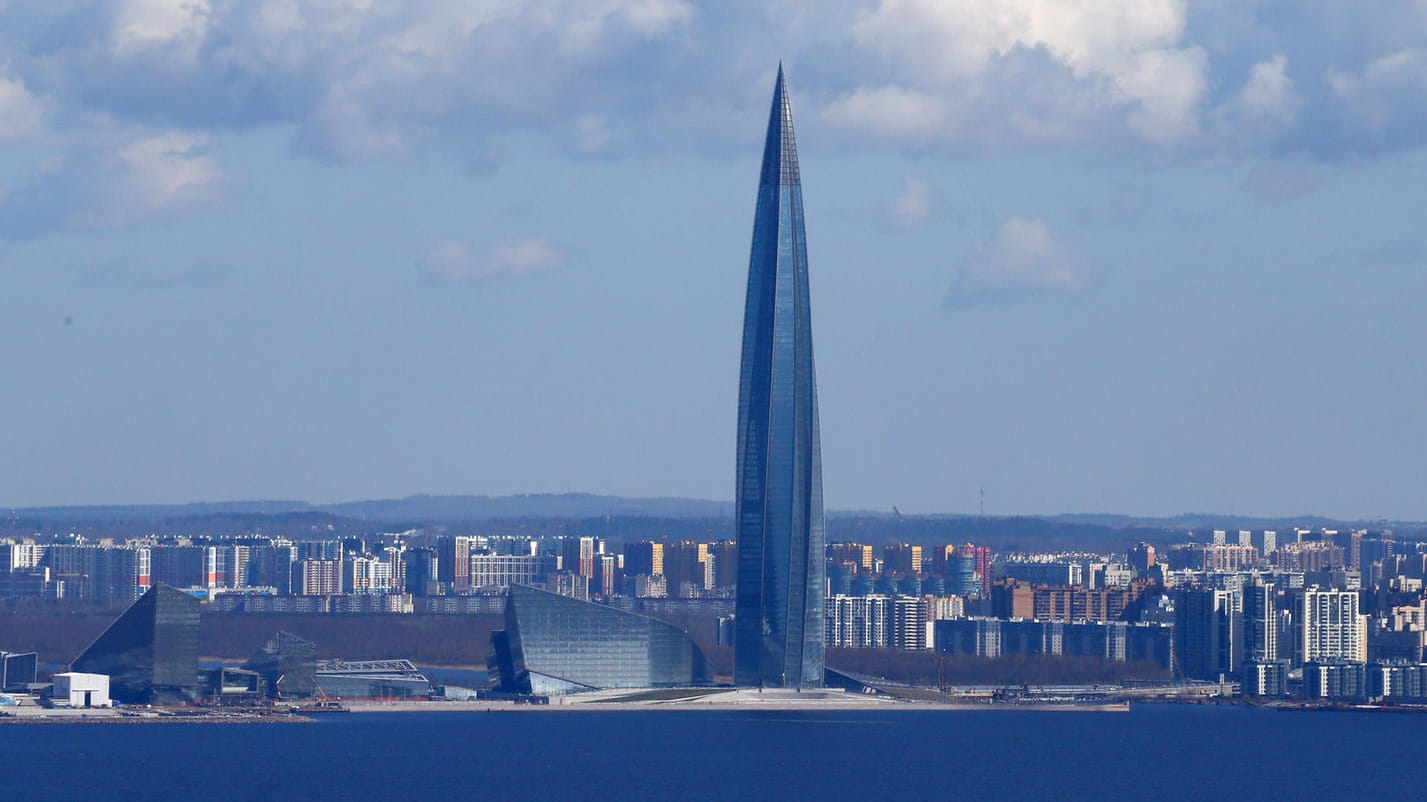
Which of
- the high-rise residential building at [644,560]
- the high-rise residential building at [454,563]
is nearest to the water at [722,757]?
the high-rise residential building at [644,560]

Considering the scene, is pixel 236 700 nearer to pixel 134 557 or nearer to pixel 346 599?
pixel 346 599

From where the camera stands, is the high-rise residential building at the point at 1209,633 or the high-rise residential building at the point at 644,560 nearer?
the high-rise residential building at the point at 1209,633

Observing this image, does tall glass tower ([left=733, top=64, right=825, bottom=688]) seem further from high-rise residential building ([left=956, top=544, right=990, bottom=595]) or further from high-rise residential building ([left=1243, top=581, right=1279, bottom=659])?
high-rise residential building ([left=956, top=544, right=990, bottom=595])

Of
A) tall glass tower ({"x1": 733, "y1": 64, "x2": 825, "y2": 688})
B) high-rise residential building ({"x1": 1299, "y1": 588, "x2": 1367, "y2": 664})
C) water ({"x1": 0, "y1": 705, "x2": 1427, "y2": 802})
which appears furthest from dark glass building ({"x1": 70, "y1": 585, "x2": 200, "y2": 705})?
high-rise residential building ({"x1": 1299, "y1": 588, "x2": 1367, "y2": 664})

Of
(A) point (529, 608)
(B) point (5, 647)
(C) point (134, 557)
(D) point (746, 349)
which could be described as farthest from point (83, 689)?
(C) point (134, 557)

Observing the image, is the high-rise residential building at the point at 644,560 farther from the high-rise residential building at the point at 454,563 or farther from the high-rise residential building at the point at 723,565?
the high-rise residential building at the point at 454,563

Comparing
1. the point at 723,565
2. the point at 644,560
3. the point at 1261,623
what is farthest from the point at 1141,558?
the point at 1261,623

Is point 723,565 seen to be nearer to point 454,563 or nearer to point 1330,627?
point 454,563
